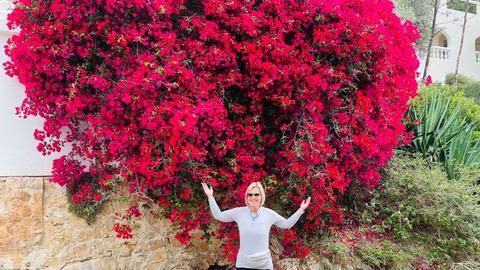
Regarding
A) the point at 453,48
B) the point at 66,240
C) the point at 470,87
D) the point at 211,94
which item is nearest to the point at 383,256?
the point at 211,94

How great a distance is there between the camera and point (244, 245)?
359 centimetres

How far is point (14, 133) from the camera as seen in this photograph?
4516 mm

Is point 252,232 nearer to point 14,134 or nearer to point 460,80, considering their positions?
point 14,134

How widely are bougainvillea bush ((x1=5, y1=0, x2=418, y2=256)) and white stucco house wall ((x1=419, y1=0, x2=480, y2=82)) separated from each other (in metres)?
15.8

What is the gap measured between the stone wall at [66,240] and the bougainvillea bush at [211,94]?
30cm

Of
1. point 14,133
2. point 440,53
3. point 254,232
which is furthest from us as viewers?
point 440,53

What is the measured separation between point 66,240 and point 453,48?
810 inches

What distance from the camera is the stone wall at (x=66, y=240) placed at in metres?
4.43

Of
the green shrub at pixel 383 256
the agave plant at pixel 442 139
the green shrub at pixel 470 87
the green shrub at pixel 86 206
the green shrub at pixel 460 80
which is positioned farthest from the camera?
the green shrub at pixel 460 80

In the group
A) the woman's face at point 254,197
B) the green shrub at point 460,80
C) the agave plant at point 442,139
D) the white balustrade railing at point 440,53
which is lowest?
the woman's face at point 254,197

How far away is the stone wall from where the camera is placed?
4.43 meters

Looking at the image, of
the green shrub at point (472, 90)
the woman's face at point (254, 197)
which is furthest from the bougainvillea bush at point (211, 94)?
the green shrub at point (472, 90)

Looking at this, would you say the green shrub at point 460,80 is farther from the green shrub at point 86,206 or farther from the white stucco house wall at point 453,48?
the green shrub at point 86,206

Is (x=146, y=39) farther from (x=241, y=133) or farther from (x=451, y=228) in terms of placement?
(x=451, y=228)
